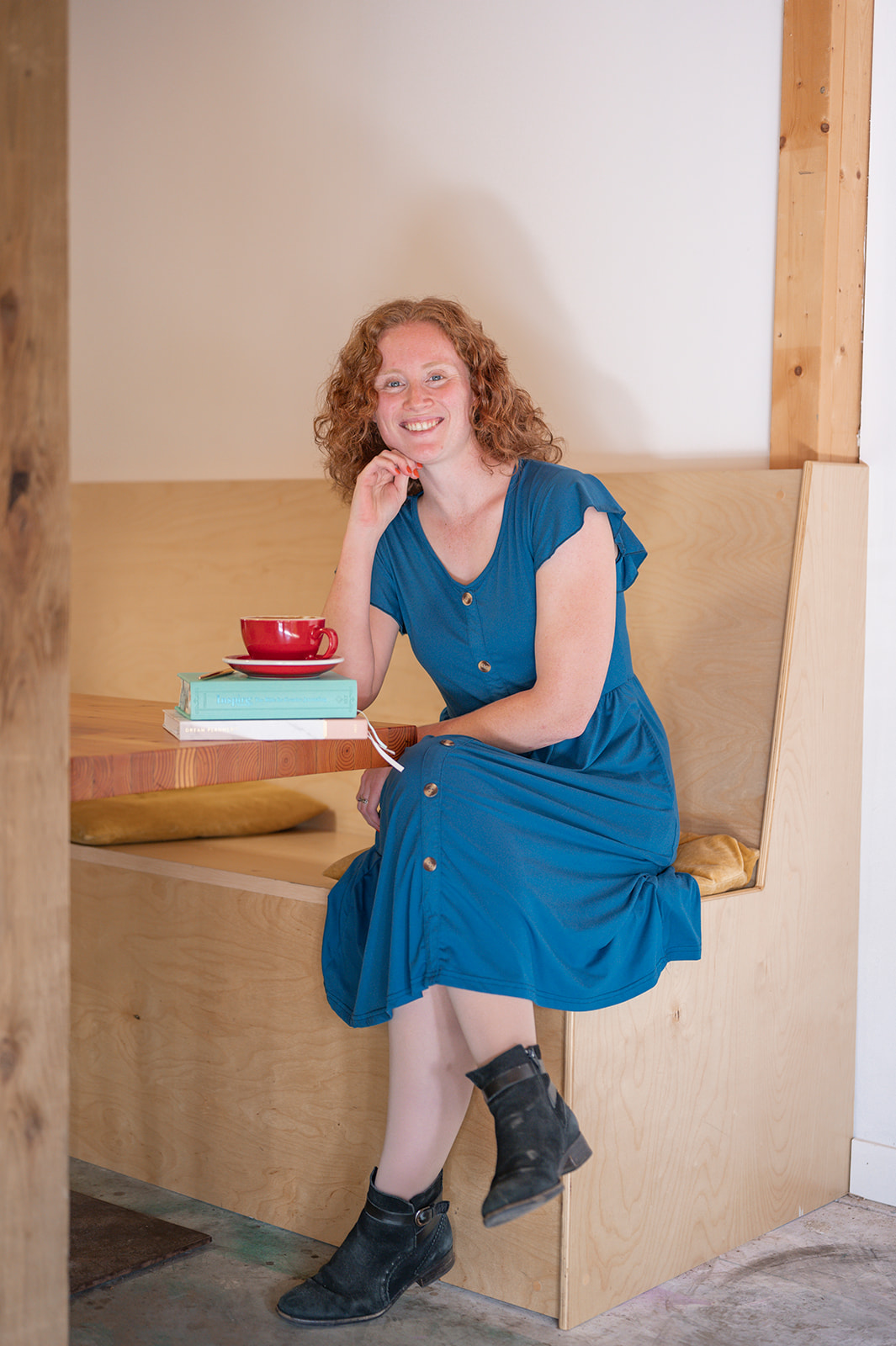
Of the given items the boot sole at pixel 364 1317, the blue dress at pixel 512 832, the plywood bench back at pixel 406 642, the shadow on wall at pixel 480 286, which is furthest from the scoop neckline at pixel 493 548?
the boot sole at pixel 364 1317

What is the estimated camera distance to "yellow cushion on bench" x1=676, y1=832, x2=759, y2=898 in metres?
2.03

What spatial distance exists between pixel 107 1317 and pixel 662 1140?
→ 2.61 feet

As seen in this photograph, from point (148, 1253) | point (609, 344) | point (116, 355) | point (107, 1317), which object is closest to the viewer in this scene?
point (107, 1317)

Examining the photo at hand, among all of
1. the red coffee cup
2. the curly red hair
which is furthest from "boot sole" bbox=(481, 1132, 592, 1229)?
the curly red hair

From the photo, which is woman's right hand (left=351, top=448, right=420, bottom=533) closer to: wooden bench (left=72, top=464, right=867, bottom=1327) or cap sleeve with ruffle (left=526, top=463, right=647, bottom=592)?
cap sleeve with ruffle (left=526, top=463, right=647, bottom=592)

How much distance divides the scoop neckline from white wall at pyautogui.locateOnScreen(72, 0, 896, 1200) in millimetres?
548

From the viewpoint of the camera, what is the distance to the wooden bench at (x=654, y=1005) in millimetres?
1907

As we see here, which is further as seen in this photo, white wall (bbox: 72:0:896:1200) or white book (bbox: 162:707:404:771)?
white wall (bbox: 72:0:896:1200)

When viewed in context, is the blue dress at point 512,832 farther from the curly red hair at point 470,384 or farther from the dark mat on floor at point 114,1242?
the dark mat on floor at point 114,1242

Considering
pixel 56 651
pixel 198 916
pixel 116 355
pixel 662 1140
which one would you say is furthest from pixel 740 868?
pixel 116 355

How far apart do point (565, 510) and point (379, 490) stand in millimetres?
346

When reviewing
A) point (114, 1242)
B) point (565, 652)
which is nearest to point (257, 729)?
point (565, 652)

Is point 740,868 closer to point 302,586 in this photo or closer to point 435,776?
point 435,776

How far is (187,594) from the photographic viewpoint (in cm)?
317
